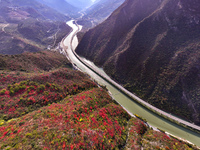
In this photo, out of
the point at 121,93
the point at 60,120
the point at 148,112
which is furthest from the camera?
the point at 121,93

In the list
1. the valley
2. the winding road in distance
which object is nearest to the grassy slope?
the valley

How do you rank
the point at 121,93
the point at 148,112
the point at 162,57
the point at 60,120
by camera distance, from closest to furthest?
1. the point at 60,120
2. the point at 148,112
3. the point at 162,57
4. the point at 121,93

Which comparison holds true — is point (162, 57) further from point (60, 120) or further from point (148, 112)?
point (60, 120)

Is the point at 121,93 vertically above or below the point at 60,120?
below

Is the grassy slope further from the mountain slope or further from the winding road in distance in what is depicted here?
the mountain slope

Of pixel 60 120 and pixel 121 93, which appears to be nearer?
pixel 60 120

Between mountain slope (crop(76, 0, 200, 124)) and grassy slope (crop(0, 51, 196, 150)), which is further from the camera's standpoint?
mountain slope (crop(76, 0, 200, 124))

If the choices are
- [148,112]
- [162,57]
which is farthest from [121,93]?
[162,57]

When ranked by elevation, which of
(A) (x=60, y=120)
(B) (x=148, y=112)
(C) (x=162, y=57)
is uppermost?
(C) (x=162, y=57)
